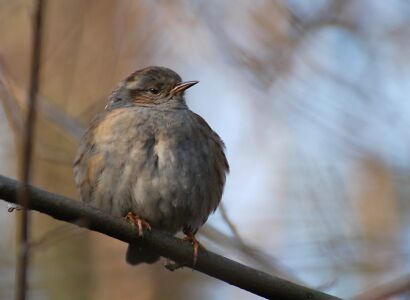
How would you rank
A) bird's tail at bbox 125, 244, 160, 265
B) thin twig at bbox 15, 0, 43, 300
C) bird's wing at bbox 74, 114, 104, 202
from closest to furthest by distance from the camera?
thin twig at bbox 15, 0, 43, 300
bird's wing at bbox 74, 114, 104, 202
bird's tail at bbox 125, 244, 160, 265

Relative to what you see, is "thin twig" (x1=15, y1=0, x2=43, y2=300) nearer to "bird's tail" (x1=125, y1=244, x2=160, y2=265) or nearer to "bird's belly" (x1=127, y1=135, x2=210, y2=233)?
"bird's belly" (x1=127, y1=135, x2=210, y2=233)

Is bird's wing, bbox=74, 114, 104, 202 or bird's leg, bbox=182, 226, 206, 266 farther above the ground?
bird's wing, bbox=74, 114, 104, 202

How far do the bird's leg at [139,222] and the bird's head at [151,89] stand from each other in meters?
1.57

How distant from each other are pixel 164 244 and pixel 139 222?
0.83ft

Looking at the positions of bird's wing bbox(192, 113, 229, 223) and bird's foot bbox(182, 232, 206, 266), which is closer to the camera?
bird's foot bbox(182, 232, 206, 266)

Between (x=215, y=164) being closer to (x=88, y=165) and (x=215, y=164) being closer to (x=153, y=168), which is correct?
(x=153, y=168)

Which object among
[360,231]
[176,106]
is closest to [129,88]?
[176,106]

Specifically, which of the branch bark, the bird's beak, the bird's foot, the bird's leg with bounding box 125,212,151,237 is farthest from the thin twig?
the bird's beak

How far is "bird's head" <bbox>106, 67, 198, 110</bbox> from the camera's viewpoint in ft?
24.7

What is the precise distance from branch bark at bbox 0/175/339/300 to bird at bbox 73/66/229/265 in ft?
1.26

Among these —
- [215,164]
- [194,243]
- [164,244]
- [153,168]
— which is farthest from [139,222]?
[215,164]

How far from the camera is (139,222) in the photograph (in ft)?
19.1

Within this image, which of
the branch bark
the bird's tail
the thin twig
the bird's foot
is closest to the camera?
the thin twig

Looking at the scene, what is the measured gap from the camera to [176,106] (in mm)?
7402
